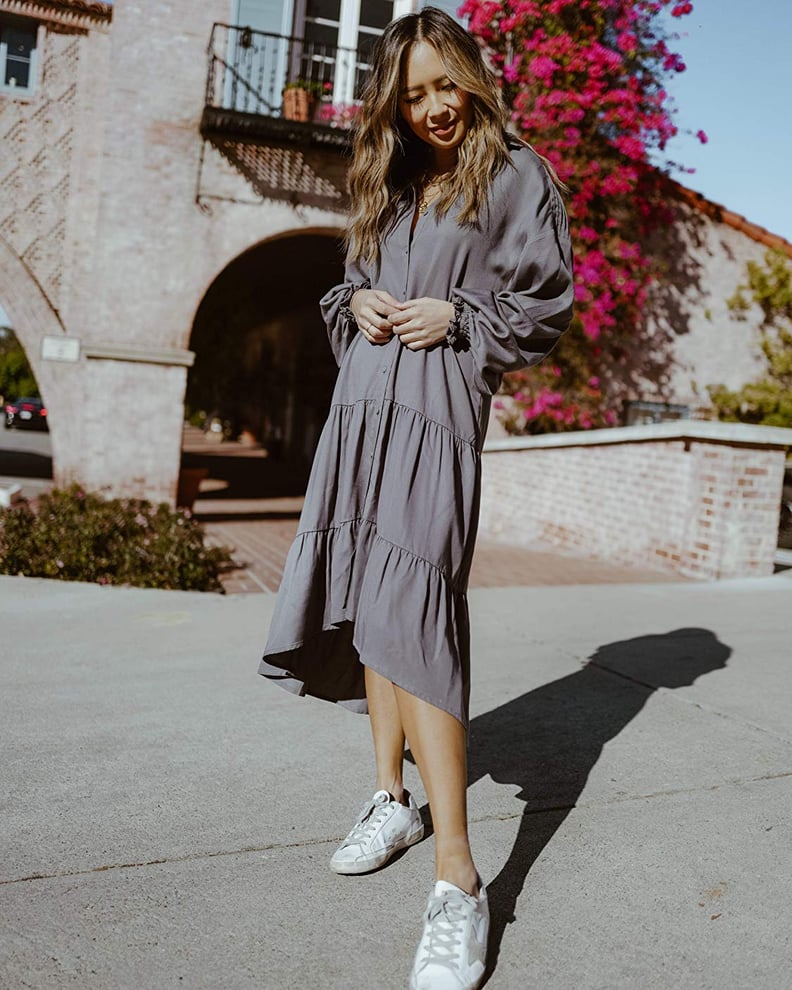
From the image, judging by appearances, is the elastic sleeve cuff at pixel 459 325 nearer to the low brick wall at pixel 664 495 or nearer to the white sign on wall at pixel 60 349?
the low brick wall at pixel 664 495

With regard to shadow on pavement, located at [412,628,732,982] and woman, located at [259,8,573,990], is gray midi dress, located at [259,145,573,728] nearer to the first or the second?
woman, located at [259,8,573,990]

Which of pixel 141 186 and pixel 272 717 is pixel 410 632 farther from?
pixel 141 186

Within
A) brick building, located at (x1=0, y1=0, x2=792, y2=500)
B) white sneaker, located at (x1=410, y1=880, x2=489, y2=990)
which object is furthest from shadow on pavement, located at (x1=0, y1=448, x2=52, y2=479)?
Answer: white sneaker, located at (x1=410, y1=880, x2=489, y2=990)

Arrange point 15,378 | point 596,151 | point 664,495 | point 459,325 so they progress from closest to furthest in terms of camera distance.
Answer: point 459,325
point 664,495
point 596,151
point 15,378

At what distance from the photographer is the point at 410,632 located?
1.88m

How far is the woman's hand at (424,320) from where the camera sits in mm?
1958

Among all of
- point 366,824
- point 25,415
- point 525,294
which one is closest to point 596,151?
point 525,294

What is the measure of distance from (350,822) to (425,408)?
42.0 inches

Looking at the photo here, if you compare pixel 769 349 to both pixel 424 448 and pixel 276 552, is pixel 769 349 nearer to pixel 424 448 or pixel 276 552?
pixel 276 552

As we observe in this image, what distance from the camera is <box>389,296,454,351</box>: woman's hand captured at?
6.42 feet

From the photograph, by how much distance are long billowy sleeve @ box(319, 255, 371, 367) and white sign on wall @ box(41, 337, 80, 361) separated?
27.0ft

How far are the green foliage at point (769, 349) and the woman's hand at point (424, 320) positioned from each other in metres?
10.4

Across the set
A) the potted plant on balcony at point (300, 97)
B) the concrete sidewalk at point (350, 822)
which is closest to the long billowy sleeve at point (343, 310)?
the concrete sidewalk at point (350, 822)

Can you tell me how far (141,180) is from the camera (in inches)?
378
